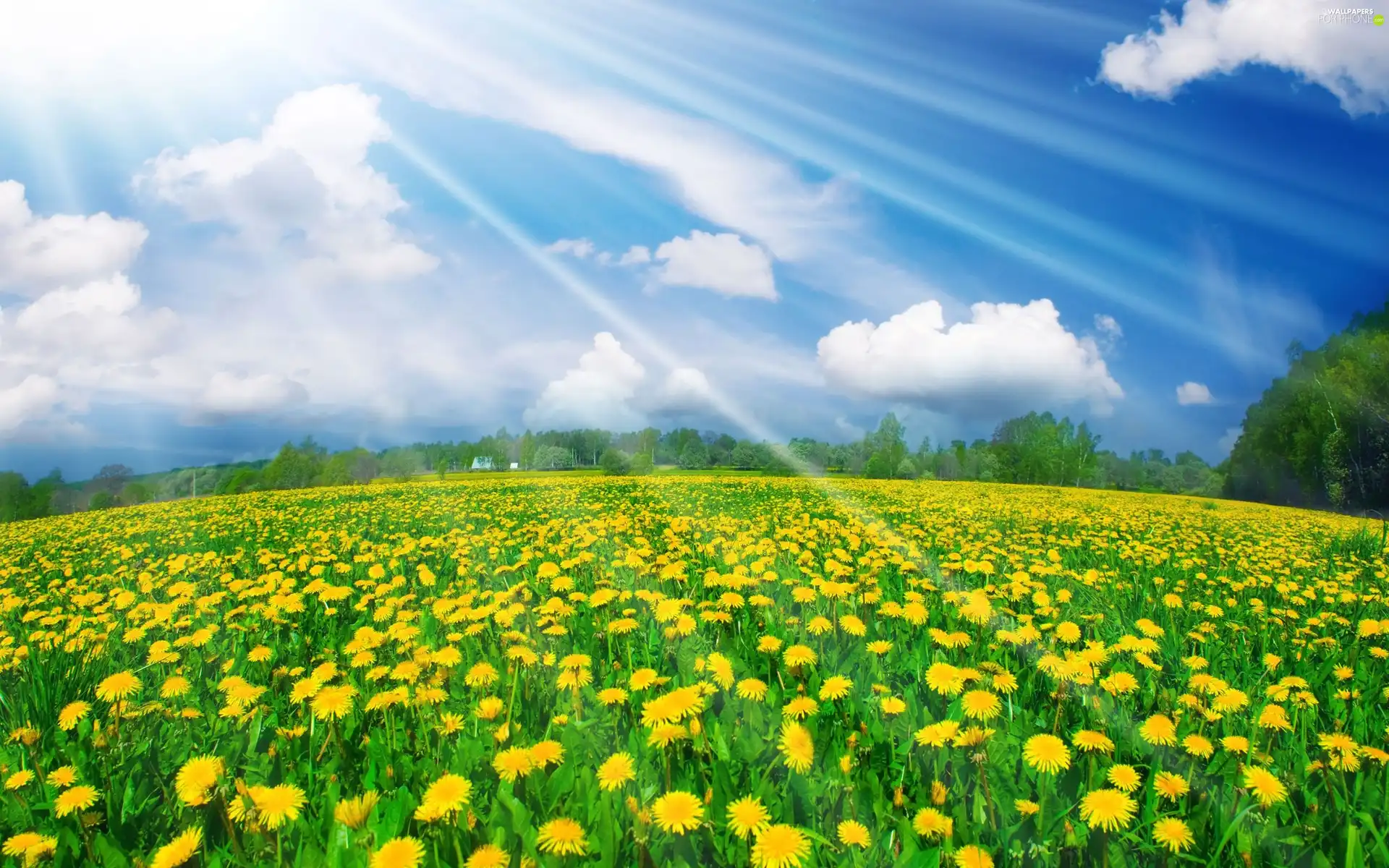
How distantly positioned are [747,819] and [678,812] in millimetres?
185

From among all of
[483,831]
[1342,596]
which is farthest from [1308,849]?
[1342,596]

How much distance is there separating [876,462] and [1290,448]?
2713 cm

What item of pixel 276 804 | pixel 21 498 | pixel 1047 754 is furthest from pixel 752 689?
pixel 21 498

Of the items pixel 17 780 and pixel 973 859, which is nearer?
pixel 973 859

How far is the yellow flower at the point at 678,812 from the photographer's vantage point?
5.30 feet

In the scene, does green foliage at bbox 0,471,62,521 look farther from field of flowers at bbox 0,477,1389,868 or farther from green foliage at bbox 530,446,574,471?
green foliage at bbox 530,446,574,471

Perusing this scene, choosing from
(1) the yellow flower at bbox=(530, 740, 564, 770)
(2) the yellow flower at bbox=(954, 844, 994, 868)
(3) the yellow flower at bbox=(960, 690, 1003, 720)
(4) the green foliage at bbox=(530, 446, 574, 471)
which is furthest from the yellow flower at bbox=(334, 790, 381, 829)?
(4) the green foliage at bbox=(530, 446, 574, 471)

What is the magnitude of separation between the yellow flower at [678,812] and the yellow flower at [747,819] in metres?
0.08

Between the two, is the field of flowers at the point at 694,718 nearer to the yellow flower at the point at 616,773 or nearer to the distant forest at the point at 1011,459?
the yellow flower at the point at 616,773

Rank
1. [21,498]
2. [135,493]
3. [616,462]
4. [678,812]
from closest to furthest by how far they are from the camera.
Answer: [678,812]
[21,498]
[135,493]
[616,462]

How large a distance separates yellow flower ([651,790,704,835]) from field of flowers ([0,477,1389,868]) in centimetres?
1

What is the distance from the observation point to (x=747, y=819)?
1.68 m

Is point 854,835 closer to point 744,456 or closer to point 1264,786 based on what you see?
point 1264,786

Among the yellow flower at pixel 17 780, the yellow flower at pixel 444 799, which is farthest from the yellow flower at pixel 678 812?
the yellow flower at pixel 17 780
